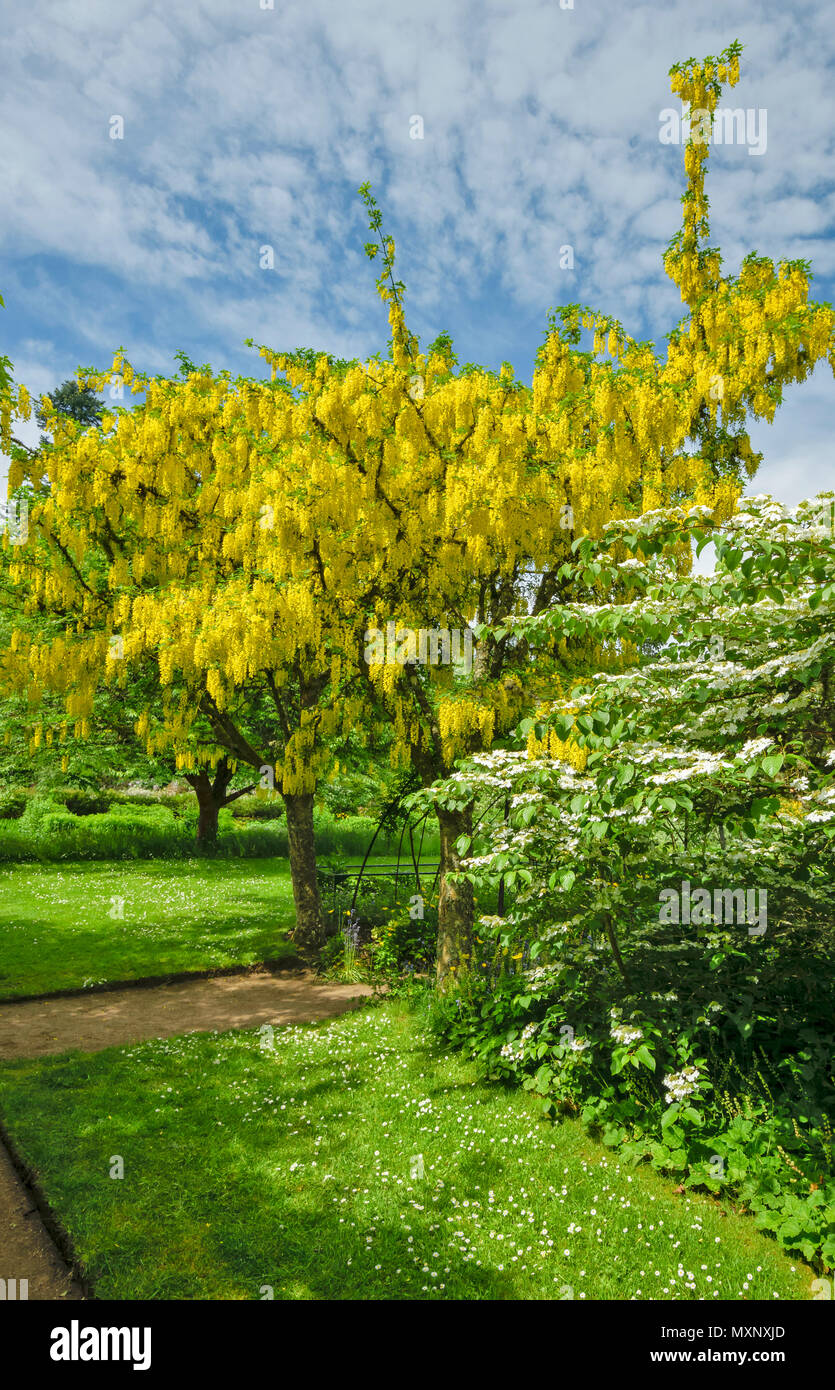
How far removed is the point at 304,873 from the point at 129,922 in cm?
370

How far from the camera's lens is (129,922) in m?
11.4

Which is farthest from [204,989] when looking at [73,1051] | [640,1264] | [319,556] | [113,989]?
[640,1264]

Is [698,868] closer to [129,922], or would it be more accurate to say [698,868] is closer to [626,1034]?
[626,1034]

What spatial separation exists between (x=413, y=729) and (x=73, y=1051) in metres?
4.08

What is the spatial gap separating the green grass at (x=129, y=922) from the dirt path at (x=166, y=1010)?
0.49 metres

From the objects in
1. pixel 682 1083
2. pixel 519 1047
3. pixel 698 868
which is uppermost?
pixel 698 868

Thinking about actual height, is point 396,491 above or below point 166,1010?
above

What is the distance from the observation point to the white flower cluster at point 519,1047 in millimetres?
4848

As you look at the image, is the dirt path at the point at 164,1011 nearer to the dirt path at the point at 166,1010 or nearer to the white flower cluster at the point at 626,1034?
the dirt path at the point at 166,1010

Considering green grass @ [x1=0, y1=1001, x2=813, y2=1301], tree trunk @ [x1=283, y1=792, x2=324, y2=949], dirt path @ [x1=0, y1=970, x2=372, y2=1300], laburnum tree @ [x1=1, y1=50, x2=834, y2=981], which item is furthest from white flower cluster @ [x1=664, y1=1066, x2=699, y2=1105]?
tree trunk @ [x1=283, y1=792, x2=324, y2=949]

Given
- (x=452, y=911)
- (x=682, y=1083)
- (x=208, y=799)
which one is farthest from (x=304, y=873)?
(x=208, y=799)

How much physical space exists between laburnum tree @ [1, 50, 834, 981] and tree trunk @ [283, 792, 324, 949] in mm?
1902
